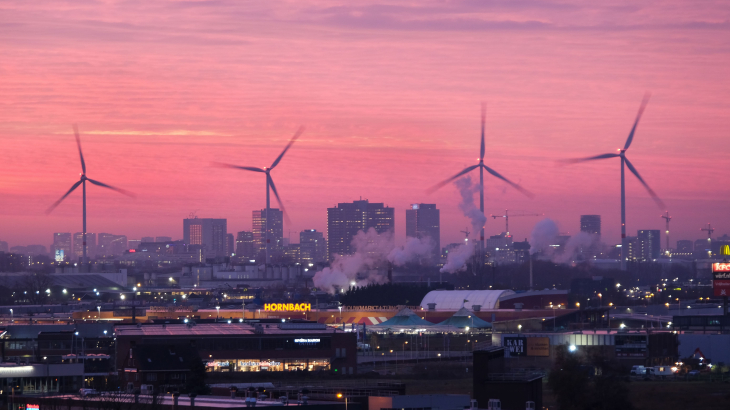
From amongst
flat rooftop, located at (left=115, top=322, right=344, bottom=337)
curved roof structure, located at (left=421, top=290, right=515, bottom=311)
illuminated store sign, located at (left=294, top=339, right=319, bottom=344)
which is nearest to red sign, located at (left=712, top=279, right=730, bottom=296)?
flat rooftop, located at (left=115, top=322, right=344, bottom=337)

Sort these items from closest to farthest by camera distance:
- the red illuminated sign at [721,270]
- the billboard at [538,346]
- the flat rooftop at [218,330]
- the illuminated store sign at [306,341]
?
the red illuminated sign at [721,270] → the flat rooftop at [218,330] → the illuminated store sign at [306,341] → the billboard at [538,346]

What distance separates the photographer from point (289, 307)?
136 m

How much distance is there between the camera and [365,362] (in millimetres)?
Result: 84750

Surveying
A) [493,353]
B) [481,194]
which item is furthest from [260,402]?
[481,194]

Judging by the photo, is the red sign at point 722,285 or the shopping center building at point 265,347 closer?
the red sign at point 722,285

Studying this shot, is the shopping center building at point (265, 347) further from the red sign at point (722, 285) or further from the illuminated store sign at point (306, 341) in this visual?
the red sign at point (722, 285)

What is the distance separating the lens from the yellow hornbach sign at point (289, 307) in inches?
5285

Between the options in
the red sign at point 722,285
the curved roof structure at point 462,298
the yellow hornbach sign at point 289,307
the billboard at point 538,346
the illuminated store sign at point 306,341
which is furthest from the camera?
the yellow hornbach sign at point 289,307

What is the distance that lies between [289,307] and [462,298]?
22.7 metres

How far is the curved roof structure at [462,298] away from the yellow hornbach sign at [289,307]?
16.7m

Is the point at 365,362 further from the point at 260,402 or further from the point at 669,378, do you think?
the point at 260,402

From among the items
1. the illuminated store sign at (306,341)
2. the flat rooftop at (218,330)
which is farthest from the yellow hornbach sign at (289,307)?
the illuminated store sign at (306,341)

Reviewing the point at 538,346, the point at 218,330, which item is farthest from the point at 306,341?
the point at 538,346

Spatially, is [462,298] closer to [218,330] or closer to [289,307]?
[289,307]
